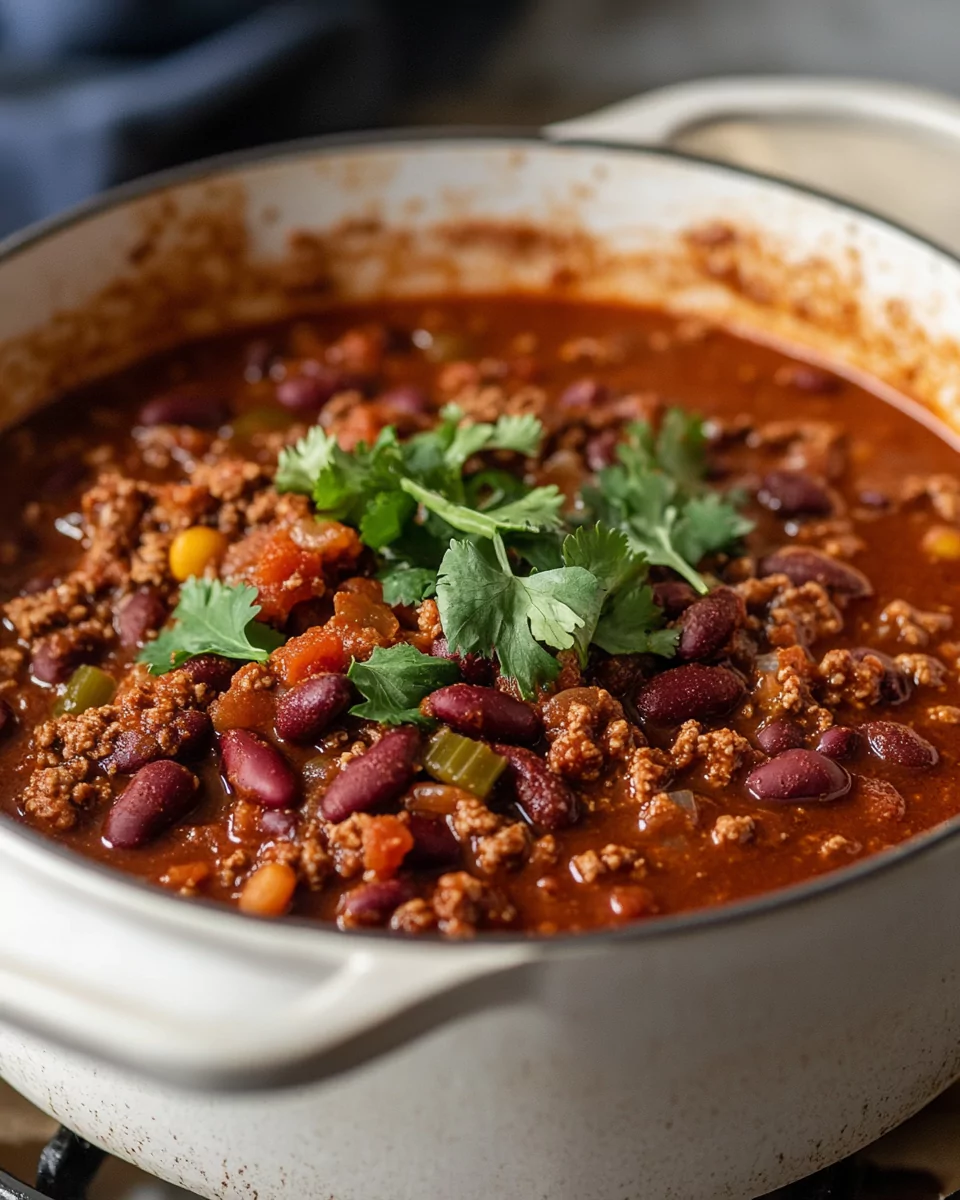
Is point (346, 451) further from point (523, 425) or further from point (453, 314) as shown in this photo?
point (453, 314)

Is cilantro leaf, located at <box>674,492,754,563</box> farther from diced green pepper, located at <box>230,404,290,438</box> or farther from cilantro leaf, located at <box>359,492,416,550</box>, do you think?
diced green pepper, located at <box>230,404,290,438</box>

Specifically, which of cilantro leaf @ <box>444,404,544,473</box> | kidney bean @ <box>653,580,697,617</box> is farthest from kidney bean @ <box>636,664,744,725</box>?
cilantro leaf @ <box>444,404,544,473</box>

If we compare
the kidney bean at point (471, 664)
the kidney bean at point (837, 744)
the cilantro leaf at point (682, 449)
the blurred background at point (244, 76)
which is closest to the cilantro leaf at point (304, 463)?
the kidney bean at point (471, 664)

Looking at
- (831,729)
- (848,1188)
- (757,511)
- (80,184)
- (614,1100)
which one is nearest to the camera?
(614,1100)

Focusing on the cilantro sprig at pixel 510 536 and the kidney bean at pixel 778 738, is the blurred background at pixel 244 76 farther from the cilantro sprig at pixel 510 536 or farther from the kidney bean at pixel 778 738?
the kidney bean at pixel 778 738

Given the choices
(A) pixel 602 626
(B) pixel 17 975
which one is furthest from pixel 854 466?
(B) pixel 17 975

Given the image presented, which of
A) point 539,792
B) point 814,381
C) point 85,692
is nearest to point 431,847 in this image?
point 539,792
